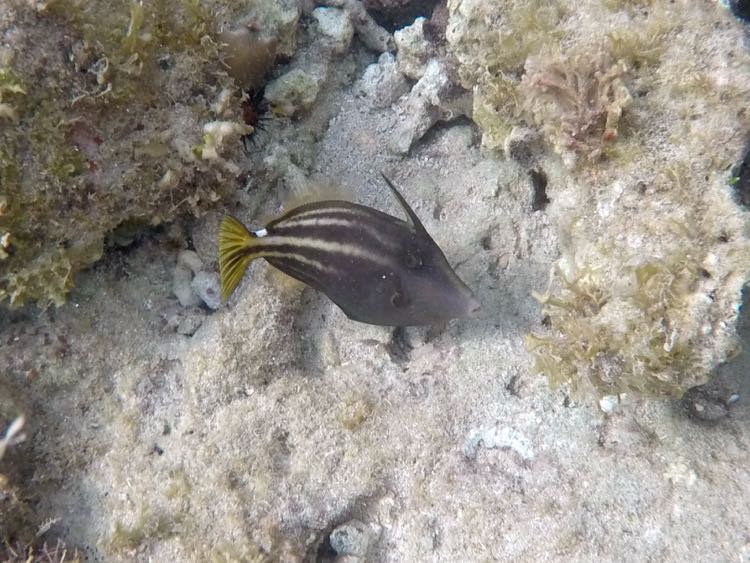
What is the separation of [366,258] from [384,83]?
6.97ft

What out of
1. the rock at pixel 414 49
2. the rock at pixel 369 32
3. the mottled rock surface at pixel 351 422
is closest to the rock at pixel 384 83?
the rock at pixel 414 49

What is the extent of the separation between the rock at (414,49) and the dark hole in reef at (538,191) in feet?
4.48

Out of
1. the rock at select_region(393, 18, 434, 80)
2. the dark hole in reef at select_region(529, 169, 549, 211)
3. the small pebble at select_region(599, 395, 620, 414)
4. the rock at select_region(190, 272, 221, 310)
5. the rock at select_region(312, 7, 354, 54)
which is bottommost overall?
the small pebble at select_region(599, 395, 620, 414)

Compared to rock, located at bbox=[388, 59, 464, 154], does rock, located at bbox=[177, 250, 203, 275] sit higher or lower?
lower

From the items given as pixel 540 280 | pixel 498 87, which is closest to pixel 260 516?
pixel 540 280

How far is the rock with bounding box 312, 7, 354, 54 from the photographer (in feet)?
14.4

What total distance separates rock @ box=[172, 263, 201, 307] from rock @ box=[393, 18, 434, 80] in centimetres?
246

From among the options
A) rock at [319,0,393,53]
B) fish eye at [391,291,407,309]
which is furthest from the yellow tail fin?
rock at [319,0,393,53]

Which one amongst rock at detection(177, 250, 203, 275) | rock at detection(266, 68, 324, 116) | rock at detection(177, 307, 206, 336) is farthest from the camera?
rock at detection(266, 68, 324, 116)

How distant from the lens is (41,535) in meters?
3.13

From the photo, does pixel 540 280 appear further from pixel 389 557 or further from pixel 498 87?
pixel 389 557

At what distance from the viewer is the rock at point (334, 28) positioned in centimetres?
440

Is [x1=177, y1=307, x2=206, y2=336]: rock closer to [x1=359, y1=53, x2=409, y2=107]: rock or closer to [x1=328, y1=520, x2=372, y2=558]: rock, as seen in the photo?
[x1=328, y1=520, x2=372, y2=558]: rock

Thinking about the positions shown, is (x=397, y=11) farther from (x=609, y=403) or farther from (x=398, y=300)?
(x=609, y=403)
